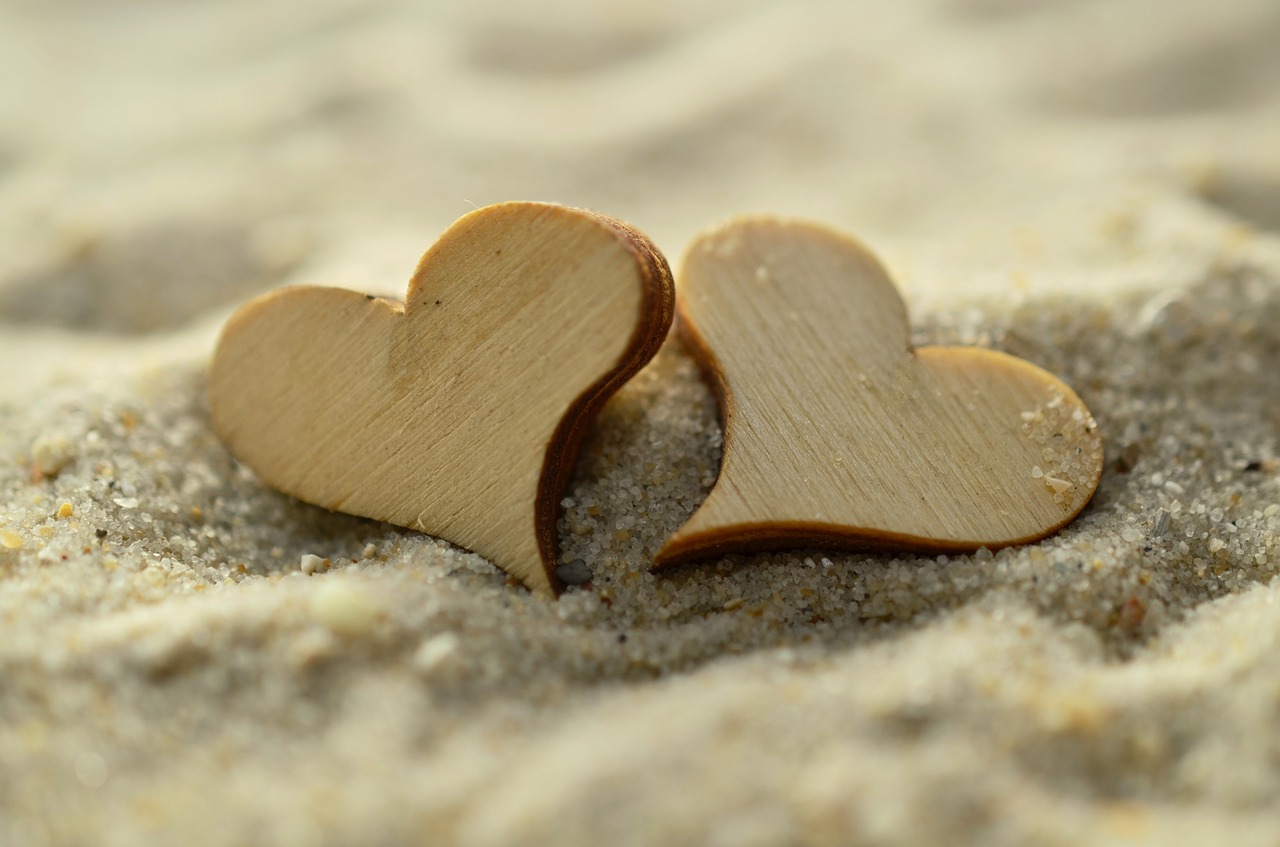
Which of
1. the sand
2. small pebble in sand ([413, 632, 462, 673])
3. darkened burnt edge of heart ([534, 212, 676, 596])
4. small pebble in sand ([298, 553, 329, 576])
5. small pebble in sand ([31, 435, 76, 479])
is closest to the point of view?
the sand

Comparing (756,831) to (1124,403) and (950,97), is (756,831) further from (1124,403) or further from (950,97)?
(950,97)

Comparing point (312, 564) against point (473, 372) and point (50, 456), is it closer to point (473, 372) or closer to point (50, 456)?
point (473, 372)

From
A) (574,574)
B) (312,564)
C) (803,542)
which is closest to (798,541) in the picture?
(803,542)

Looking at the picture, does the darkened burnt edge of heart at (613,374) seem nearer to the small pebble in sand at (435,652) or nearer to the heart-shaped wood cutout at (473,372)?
the heart-shaped wood cutout at (473,372)

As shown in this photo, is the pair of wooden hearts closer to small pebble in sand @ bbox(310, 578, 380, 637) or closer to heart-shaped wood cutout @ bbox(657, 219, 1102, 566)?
heart-shaped wood cutout @ bbox(657, 219, 1102, 566)

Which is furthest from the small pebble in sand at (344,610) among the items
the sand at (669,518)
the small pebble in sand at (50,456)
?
the small pebble in sand at (50,456)

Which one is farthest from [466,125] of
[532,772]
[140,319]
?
[532,772]

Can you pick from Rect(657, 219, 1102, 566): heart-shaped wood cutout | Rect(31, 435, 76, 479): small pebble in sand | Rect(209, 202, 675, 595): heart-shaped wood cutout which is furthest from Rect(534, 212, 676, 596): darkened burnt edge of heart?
Rect(31, 435, 76, 479): small pebble in sand
